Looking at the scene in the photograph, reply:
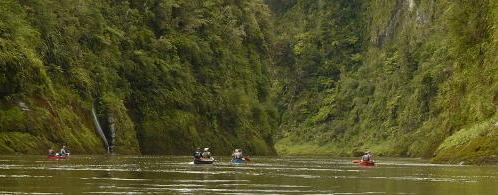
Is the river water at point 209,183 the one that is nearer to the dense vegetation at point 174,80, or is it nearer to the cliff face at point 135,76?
the dense vegetation at point 174,80

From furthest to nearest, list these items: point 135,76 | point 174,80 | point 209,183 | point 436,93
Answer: point 436,93 < point 174,80 < point 135,76 < point 209,183

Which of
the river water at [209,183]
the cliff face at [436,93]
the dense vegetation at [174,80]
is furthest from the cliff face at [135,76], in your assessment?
the river water at [209,183]

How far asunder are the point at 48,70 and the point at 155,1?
27.9 metres

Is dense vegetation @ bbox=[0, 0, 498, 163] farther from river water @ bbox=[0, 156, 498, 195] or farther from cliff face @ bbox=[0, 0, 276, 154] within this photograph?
river water @ bbox=[0, 156, 498, 195]

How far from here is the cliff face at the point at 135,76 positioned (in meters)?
88.4

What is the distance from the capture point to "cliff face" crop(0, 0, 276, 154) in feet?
290

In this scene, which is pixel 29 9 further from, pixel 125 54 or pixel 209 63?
pixel 209 63

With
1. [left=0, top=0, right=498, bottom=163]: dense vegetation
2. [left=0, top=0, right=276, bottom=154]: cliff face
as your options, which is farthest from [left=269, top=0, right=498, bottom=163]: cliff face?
[left=0, top=0, right=276, bottom=154]: cliff face

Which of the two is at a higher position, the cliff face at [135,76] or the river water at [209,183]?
the cliff face at [135,76]

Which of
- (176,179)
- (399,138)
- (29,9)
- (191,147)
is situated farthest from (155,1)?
(176,179)

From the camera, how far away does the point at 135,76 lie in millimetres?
115875

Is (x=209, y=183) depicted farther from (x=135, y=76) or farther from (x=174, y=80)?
(x=174, y=80)

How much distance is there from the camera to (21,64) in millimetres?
87062

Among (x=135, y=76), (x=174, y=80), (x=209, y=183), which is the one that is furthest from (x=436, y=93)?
(x=209, y=183)
